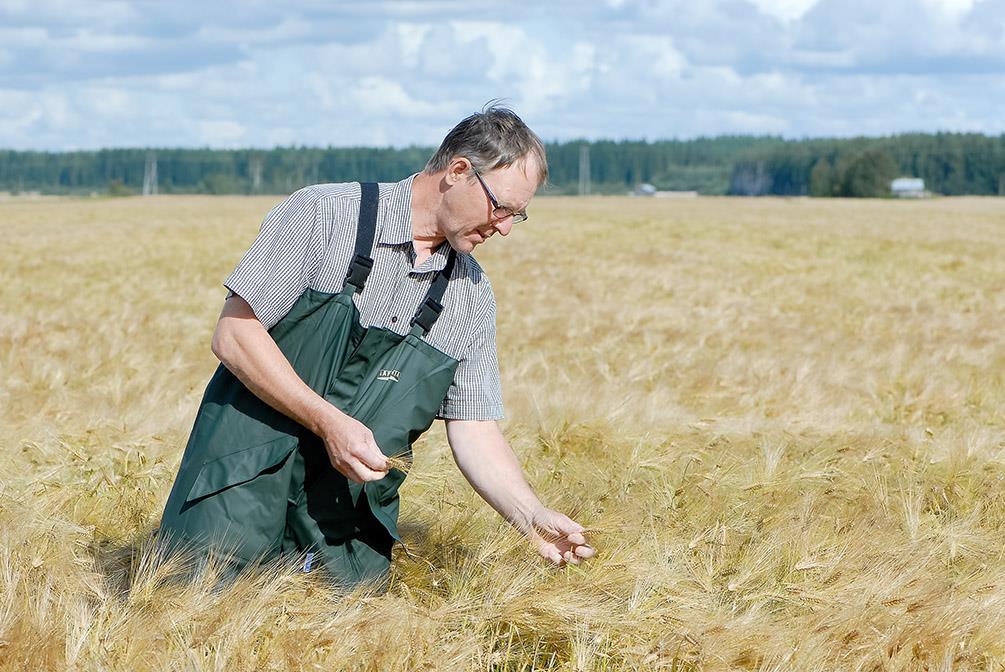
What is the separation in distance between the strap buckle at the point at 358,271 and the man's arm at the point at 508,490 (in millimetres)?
548

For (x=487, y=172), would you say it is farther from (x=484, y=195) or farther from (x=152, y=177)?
(x=152, y=177)

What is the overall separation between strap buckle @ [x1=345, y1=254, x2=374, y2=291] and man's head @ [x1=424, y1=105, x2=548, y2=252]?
0.24 meters

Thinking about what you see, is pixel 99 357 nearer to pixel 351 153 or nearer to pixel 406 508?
pixel 406 508

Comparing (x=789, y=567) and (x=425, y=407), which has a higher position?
(x=425, y=407)

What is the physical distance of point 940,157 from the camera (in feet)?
444

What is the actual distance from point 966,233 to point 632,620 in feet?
111

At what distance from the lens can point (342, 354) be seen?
3.31 meters

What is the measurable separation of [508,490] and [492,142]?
981 millimetres

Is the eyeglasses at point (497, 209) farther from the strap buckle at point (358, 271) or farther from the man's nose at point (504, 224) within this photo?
the strap buckle at point (358, 271)

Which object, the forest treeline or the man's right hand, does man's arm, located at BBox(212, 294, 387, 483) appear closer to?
the man's right hand

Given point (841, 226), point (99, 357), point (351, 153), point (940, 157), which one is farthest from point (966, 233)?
A: point (351, 153)

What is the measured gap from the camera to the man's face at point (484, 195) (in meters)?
3.17

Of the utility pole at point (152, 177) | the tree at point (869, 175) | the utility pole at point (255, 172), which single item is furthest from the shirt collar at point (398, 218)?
the utility pole at point (255, 172)

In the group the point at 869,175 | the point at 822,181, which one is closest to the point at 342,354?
the point at 869,175
